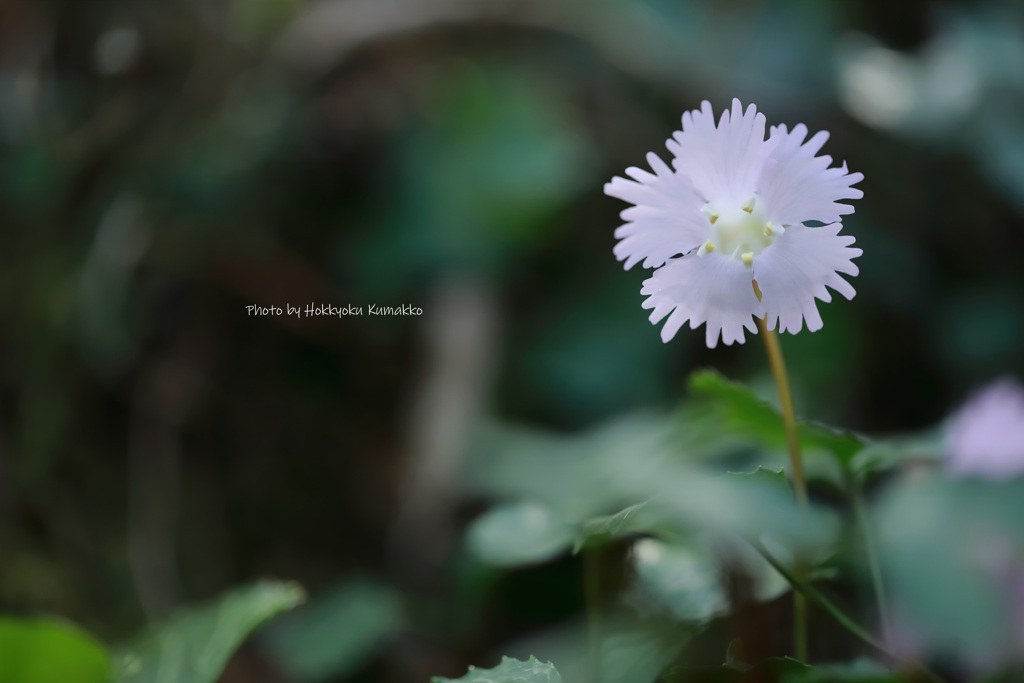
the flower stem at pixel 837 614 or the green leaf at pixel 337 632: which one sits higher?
the green leaf at pixel 337 632

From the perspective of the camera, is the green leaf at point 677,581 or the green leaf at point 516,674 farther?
the green leaf at point 677,581

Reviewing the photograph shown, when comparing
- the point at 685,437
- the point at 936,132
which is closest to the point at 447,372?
the point at 685,437

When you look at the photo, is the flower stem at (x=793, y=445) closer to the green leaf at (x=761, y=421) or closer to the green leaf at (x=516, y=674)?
the green leaf at (x=761, y=421)

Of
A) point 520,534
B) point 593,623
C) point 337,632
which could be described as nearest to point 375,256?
point 337,632

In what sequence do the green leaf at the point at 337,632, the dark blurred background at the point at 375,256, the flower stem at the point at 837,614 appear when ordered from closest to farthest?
1. the flower stem at the point at 837,614
2. the green leaf at the point at 337,632
3. the dark blurred background at the point at 375,256

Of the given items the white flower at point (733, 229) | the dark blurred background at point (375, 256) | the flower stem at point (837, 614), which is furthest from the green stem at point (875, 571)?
the dark blurred background at point (375, 256)

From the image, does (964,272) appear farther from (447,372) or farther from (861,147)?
(447,372)

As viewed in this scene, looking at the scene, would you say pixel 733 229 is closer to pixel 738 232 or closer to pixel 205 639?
pixel 738 232

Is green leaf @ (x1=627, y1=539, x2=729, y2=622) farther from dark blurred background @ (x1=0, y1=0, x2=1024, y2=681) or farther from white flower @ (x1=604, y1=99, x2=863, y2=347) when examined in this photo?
dark blurred background @ (x1=0, y1=0, x2=1024, y2=681)
